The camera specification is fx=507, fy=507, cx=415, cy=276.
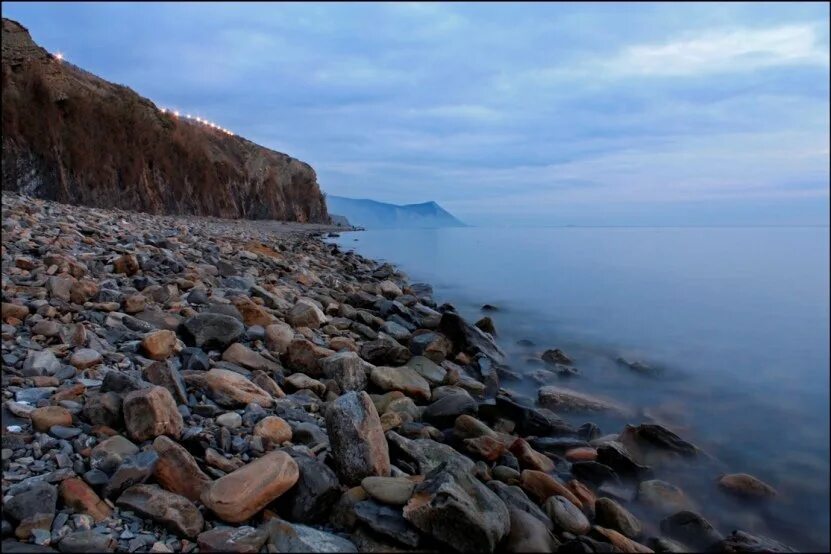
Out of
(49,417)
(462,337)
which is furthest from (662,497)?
(49,417)

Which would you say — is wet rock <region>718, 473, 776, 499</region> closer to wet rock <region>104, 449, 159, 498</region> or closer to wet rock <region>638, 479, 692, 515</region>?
wet rock <region>638, 479, 692, 515</region>

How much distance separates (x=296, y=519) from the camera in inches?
106

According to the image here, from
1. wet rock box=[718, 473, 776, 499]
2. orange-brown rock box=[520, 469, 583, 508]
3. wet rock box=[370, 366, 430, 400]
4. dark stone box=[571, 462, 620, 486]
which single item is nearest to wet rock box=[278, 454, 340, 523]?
orange-brown rock box=[520, 469, 583, 508]

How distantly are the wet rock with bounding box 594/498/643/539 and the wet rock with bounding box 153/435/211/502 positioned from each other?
9.23 ft

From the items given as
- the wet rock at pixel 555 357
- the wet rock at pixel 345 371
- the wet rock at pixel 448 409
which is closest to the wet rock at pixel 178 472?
the wet rock at pixel 345 371

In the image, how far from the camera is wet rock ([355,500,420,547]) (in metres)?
2.56

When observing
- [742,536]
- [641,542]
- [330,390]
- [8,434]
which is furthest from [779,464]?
[8,434]

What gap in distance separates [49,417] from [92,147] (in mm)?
16787

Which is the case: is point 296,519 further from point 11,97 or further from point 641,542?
point 11,97

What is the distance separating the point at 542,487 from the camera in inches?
150

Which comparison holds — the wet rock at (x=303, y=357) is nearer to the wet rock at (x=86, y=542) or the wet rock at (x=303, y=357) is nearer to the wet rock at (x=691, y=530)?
the wet rock at (x=86, y=542)

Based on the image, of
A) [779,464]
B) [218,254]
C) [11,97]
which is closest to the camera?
[779,464]

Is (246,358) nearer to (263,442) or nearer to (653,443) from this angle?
(263,442)

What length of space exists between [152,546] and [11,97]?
51.9ft
